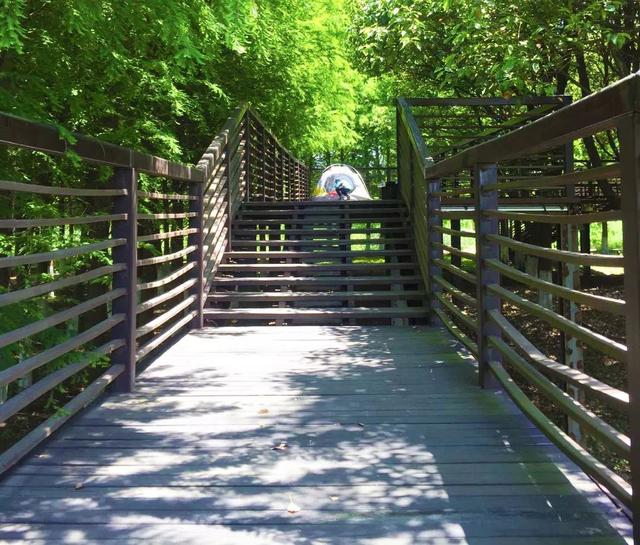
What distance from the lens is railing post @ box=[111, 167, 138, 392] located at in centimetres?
412

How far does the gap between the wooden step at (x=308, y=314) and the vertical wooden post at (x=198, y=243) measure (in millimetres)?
244

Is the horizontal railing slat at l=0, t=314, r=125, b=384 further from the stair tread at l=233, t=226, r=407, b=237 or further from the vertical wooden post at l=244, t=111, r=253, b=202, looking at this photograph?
the vertical wooden post at l=244, t=111, r=253, b=202

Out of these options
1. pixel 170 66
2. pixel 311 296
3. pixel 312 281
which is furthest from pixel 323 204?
pixel 170 66

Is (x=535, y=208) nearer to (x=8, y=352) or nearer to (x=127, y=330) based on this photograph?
(x=127, y=330)

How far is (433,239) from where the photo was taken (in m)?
6.21

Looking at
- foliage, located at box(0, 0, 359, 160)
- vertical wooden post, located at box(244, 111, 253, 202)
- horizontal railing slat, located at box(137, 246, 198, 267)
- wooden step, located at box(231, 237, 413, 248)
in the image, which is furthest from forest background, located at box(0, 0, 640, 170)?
wooden step, located at box(231, 237, 413, 248)

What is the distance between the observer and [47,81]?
4090 millimetres

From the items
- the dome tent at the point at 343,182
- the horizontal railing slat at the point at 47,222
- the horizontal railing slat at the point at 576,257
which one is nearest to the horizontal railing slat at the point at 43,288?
the horizontal railing slat at the point at 47,222

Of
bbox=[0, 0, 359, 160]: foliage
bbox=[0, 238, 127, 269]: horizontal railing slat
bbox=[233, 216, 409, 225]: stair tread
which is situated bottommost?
bbox=[0, 238, 127, 269]: horizontal railing slat

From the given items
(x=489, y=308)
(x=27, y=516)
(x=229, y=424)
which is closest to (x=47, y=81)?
(x=229, y=424)

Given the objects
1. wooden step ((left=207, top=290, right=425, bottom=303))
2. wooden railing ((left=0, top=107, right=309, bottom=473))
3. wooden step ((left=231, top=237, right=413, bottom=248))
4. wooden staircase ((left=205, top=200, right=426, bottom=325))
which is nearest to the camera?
wooden railing ((left=0, top=107, right=309, bottom=473))

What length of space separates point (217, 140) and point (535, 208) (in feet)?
19.2

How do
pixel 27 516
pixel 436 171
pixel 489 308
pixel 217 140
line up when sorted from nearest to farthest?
1. pixel 27 516
2. pixel 489 308
3. pixel 436 171
4. pixel 217 140

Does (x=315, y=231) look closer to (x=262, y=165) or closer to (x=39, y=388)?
(x=262, y=165)
